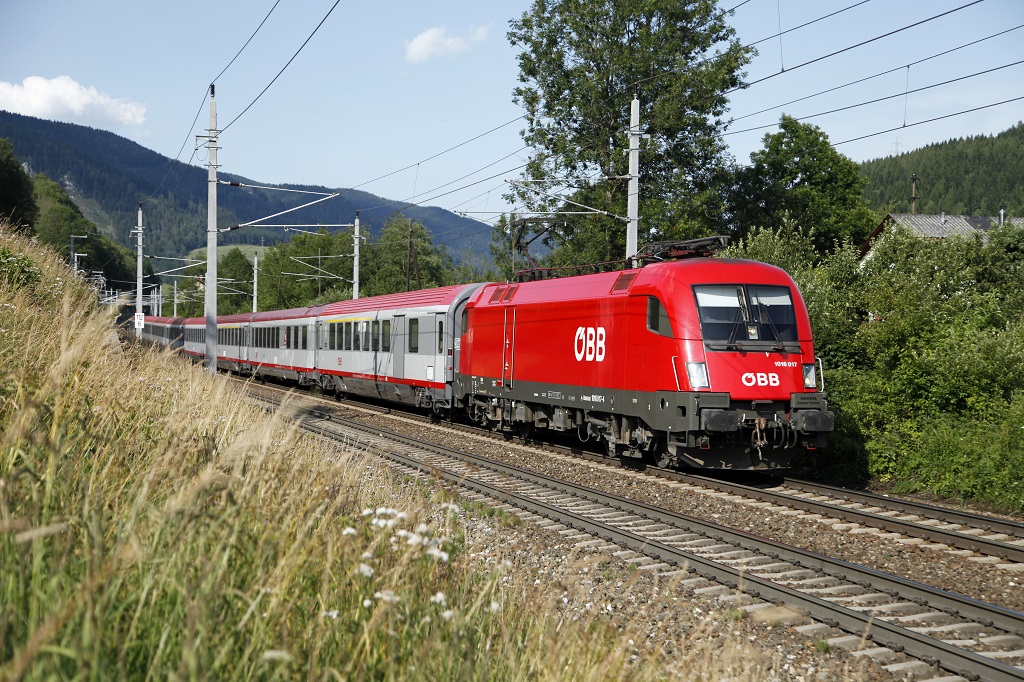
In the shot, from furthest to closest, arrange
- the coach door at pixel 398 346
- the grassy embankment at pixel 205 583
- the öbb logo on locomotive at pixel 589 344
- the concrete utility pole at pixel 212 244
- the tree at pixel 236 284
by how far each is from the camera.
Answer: the tree at pixel 236 284 → the coach door at pixel 398 346 → the concrete utility pole at pixel 212 244 → the öbb logo on locomotive at pixel 589 344 → the grassy embankment at pixel 205 583

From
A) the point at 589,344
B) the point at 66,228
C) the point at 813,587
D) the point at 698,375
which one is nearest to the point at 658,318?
the point at 698,375

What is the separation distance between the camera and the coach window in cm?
1265

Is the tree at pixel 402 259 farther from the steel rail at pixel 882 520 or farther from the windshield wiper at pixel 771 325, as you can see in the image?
the steel rail at pixel 882 520

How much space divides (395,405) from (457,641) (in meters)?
24.7

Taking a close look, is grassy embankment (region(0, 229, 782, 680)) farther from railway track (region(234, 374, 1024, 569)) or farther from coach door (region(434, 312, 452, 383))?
coach door (region(434, 312, 452, 383))

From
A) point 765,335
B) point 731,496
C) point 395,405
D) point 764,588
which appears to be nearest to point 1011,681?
point 764,588

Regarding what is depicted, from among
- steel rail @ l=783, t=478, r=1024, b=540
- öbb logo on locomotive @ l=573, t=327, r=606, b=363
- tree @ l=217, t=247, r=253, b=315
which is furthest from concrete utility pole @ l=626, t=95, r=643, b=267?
tree @ l=217, t=247, r=253, b=315

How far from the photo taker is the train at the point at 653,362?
40.7 ft

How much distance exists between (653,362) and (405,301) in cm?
1279

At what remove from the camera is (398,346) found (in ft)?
79.6

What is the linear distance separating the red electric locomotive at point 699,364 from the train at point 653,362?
0.06ft

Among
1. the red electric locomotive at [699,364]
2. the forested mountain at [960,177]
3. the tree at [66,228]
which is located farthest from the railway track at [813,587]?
the forested mountain at [960,177]

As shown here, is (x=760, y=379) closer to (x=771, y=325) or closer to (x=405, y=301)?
(x=771, y=325)

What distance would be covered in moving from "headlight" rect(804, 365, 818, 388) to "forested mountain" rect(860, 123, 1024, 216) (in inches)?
5137
